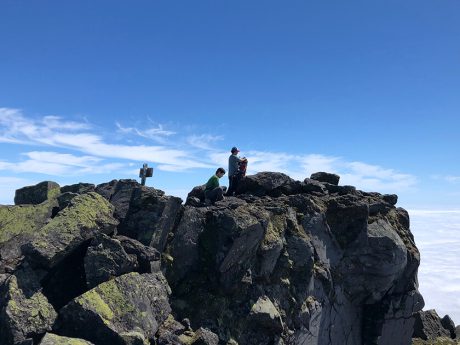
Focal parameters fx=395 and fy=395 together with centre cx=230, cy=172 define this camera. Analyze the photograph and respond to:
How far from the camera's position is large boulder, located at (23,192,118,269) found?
1886 cm

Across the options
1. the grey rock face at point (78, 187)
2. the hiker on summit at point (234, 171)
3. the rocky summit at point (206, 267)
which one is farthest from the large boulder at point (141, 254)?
the hiker on summit at point (234, 171)

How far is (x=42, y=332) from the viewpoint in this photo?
16641 millimetres

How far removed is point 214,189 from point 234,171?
5757mm

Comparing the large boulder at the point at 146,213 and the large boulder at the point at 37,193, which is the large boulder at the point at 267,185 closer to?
the large boulder at the point at 146,213

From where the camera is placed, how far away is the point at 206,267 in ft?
83.0

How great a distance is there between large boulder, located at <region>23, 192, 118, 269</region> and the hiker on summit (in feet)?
45.0

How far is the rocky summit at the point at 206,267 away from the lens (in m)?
18.0

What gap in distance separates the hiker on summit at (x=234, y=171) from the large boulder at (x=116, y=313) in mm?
16574

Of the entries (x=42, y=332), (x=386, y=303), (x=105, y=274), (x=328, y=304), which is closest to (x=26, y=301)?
(x=42, y=332)

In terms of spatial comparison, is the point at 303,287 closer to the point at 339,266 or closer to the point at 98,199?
the point at 339,266

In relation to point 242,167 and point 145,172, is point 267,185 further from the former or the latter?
point 145,172

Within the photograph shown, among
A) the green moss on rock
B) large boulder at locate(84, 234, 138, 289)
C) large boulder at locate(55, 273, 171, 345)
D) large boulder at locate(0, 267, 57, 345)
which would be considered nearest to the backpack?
the green moss on rock

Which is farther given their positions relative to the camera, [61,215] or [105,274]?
[61,215]

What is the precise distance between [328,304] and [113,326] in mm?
20033
